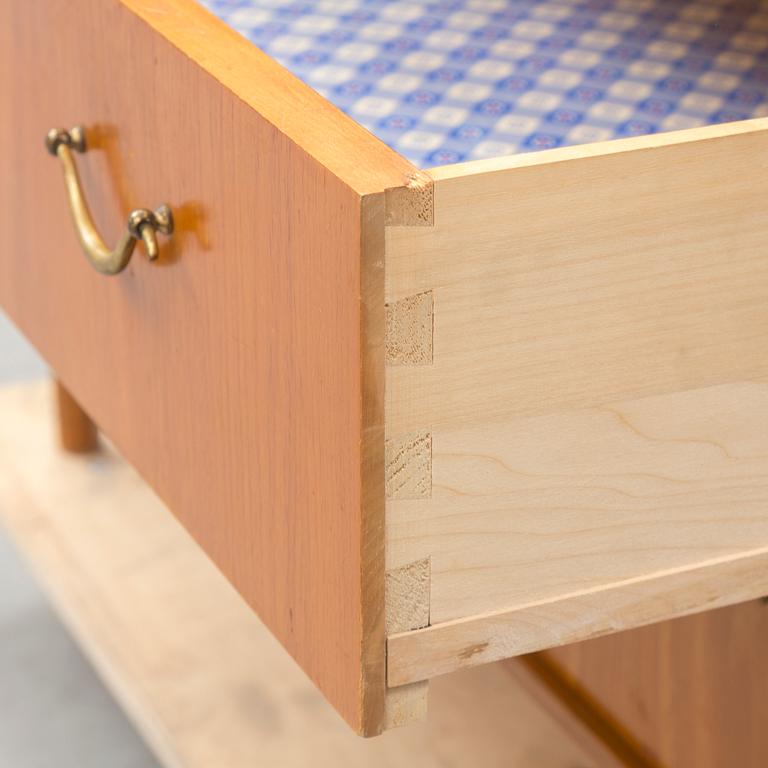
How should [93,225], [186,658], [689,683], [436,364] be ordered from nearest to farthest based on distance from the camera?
[436,364], [93,225], [689,683], [186,658]

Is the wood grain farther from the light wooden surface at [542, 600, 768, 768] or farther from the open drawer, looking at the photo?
the light wooden surface at [542, 600, 768, 768]

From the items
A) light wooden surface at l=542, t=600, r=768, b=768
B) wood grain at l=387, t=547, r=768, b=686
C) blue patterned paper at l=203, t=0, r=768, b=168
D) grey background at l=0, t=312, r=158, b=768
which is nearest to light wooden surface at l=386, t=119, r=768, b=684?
wood grain at l=387, t=547, r=768, b=686

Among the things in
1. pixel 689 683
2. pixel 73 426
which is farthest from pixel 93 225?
pixel 73 426

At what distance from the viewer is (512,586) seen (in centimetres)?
52

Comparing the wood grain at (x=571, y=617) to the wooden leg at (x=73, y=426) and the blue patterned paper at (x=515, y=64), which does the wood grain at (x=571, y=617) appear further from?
the wooden leg at (x=73, y=426)

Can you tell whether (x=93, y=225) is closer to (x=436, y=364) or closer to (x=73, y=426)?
(x=436, y=364)

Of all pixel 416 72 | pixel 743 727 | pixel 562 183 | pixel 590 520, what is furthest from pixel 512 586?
pixel 743 727

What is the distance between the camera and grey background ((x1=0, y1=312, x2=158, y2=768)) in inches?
48.1

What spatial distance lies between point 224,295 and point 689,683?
53 cm

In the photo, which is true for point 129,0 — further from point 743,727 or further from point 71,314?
point 743,727

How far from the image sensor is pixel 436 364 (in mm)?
466

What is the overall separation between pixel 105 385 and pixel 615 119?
0.90 ft

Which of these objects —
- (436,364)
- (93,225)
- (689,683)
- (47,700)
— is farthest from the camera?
(47,700)

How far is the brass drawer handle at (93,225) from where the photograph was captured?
1.91 ft
